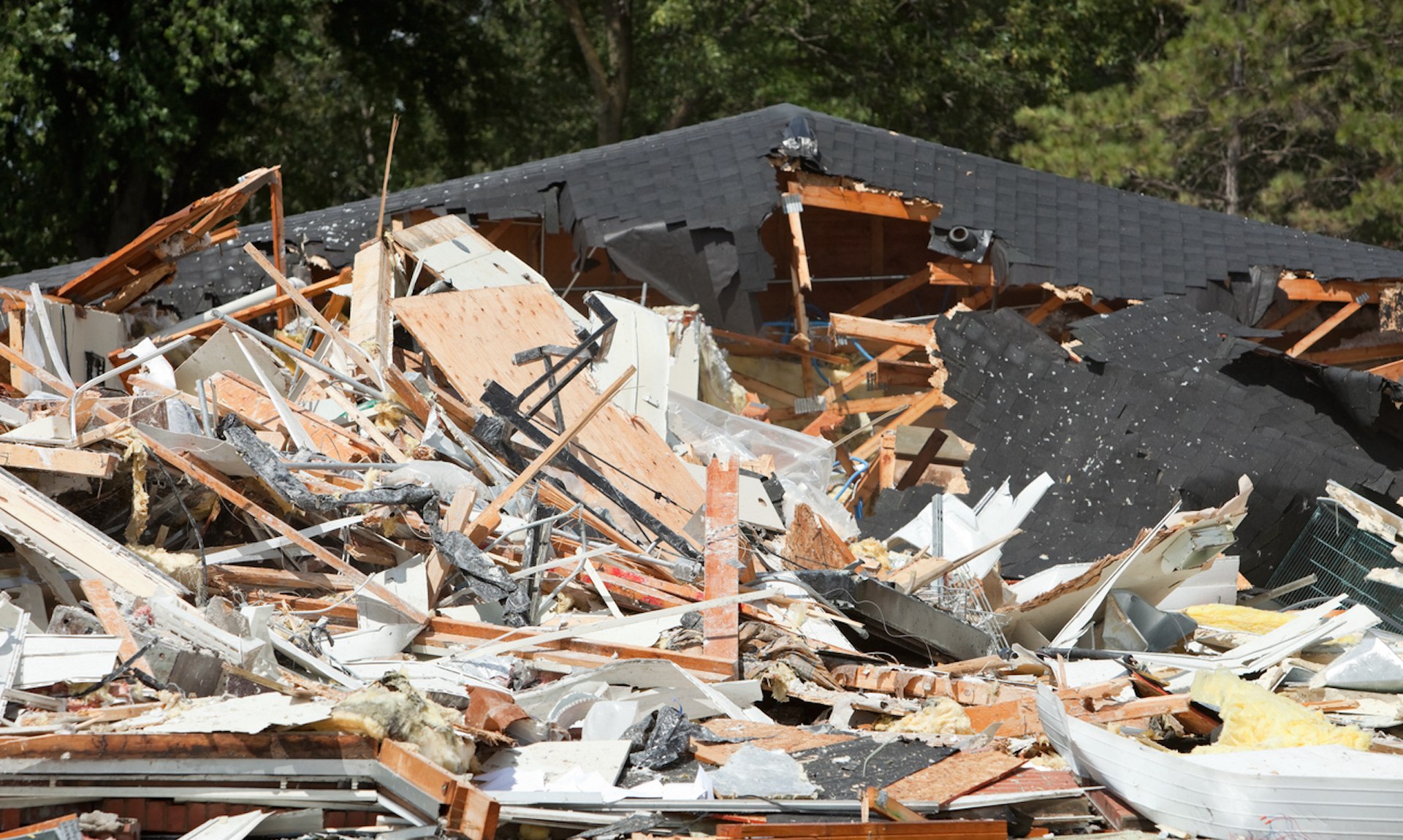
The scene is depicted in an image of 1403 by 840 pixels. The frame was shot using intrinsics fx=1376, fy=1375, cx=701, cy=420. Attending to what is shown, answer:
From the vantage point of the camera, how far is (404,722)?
4.72 meters

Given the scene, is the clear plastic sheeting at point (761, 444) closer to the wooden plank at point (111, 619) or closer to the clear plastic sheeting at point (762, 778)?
the clear plastic sheeting at point (762, 778)

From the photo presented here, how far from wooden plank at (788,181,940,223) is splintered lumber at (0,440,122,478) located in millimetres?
6592

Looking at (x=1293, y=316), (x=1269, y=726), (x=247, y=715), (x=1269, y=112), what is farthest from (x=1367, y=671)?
(x=1269, y=112)

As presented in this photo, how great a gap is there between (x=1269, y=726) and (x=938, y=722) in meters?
1.34

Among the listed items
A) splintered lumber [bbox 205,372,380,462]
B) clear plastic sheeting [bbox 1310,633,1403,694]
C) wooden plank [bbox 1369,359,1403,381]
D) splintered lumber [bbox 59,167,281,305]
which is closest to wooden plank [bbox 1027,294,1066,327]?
wooden plank [bbox 1369,359,1403,381]

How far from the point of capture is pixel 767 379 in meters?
11.8

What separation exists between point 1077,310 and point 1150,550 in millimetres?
4494

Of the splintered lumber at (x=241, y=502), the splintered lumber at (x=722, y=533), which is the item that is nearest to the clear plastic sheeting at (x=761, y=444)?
the splintered lumber at (x=722, y=533)

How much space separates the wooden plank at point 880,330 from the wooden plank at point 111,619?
636 centimetres

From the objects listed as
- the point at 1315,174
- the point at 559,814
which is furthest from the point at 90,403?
the point at 1315,174

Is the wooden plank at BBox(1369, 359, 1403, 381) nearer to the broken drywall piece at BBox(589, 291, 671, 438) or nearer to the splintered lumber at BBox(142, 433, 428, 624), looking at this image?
the broken drywall piece at BBox(589, 291, 671, 438)

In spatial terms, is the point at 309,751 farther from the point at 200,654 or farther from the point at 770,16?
the point at 770,16

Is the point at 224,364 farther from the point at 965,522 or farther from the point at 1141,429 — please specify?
the point at 1141,429

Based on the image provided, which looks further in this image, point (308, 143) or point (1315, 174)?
point (308, 143)
